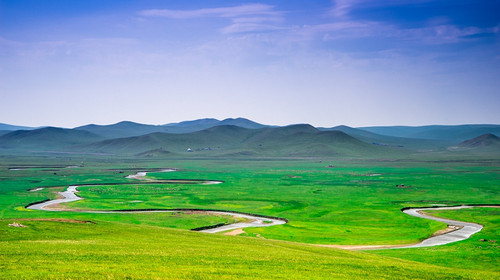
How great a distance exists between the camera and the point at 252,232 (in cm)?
7006

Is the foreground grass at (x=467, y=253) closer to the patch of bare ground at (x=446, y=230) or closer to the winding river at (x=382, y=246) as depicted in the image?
the winding river at (x=382, y=246)

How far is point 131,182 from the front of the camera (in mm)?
157375

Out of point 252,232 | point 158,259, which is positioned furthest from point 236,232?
point 158,259

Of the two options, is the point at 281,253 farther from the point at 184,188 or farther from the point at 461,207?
the point at 184,188

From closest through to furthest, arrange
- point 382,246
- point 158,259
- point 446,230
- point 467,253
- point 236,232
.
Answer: point 158,259 < point 467,253 < point 382,246 < point 236,232 < point 446,230

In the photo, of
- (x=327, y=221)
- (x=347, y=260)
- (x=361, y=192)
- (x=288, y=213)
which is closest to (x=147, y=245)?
(x=347, y=260)

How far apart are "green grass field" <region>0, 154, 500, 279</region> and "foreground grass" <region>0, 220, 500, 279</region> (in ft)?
0.27

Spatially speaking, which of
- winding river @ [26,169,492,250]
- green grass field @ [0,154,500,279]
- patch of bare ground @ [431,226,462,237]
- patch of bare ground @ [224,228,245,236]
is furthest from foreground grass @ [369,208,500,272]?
patch of bare ground @ [224,228,245,236]

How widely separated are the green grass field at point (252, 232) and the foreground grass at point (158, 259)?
8 centimetres

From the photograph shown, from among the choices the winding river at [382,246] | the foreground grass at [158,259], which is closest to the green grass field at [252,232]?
the foreground grass at [158,259]

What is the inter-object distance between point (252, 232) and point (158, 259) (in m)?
38.4

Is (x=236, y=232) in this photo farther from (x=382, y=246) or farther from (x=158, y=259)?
(x=158, y=259)

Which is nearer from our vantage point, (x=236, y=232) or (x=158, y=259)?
(x=158, y=259)

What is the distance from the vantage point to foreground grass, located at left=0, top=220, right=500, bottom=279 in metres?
27.9
